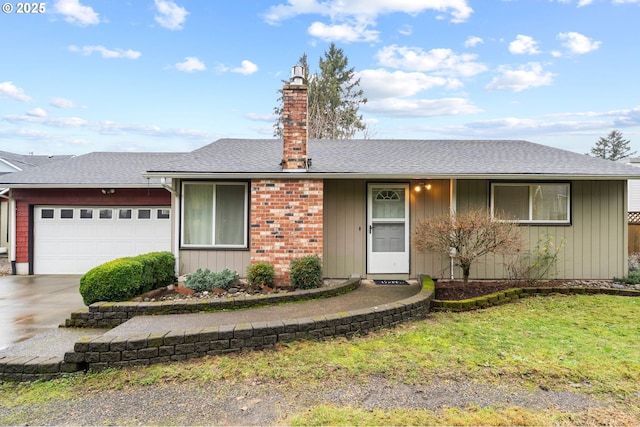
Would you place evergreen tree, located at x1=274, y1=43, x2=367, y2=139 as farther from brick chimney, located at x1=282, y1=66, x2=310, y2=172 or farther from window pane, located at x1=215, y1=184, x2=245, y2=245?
window pane, located at x1=215, y1=184, x2=245, y2=245

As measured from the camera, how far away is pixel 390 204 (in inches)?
296

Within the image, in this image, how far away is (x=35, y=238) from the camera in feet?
31.7

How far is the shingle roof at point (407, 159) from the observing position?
6887 mm

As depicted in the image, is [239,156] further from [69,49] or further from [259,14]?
[69,49]

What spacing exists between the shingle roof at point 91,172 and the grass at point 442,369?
278 inches

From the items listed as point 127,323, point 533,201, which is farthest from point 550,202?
point 127,323

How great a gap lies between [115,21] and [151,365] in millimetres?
10811

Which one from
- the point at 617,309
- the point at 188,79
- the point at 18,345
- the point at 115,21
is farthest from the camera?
the point at 188,79

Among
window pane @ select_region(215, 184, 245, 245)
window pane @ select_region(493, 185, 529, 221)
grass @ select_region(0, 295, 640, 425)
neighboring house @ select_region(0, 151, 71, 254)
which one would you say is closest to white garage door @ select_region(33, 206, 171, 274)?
neighboring house @ select_region(0, 151, 71, 254)

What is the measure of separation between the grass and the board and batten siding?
2757 millimetres

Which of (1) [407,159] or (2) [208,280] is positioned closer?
(2) [208,280]

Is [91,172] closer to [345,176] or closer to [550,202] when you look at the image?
[345,176]

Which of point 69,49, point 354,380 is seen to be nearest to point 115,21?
point 69,49

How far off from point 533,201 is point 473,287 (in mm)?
2478
